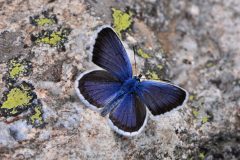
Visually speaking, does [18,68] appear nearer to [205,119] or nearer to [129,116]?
[129,116]

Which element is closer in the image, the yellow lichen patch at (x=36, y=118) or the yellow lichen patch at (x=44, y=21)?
the yellow lichen patch at (x=36, y=118)

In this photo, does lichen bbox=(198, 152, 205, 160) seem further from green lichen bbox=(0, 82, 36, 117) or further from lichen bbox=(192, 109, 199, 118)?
green lichen bbox=(0, 82, 36, 117)

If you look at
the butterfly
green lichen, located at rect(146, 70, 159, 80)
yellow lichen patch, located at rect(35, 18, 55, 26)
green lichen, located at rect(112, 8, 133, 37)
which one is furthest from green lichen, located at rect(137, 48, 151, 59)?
yellow lichen patch, located at rect(35, 18, 55, 26)

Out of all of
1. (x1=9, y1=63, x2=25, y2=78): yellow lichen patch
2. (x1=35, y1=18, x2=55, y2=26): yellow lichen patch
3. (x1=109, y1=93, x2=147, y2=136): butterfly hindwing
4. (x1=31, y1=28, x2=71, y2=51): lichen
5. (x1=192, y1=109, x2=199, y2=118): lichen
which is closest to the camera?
(x1=109, y1=93, x2=147, y2=136): butterfly hindwing

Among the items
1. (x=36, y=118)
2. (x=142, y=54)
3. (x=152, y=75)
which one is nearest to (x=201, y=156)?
(x=152, y=75)

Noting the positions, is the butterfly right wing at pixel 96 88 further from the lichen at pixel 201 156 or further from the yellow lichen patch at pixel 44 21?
the lichen at pixel 201 156

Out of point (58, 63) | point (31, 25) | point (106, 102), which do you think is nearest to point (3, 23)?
point (31, 25)

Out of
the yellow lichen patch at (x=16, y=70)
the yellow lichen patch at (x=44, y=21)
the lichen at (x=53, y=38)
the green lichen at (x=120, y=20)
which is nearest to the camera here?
the yellow lichen patch at (x=16, y=70)

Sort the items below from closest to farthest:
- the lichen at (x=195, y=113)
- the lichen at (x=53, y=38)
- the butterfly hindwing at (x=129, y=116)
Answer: the butterfly hindwing at (x=129, y=116), the lichen at (x=53, y=38), the lichen at (x=195, y=113)

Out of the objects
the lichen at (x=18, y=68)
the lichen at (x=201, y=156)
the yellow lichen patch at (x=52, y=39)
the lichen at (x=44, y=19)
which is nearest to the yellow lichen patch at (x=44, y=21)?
the lichen at (x=44, y=19)
